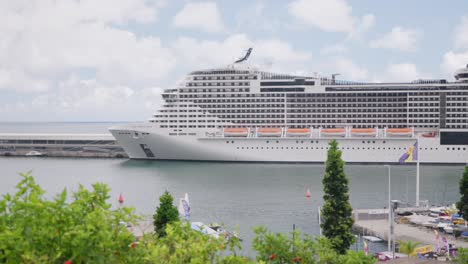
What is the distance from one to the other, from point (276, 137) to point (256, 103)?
4625 mm

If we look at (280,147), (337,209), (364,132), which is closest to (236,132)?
(280,147)

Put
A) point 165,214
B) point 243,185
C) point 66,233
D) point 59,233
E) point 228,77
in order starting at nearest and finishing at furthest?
1. point 66,233
2. point 59,233
3. point 165,214
4. point 243,185
5. point 228,77

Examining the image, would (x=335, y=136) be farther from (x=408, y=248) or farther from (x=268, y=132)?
(x=408, y=248)

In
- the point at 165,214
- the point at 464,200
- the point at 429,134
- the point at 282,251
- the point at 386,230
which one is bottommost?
the point at 386,230

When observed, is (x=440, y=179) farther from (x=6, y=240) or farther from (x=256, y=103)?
(x=6, y=240)

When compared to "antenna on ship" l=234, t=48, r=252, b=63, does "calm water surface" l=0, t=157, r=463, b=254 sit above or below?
below

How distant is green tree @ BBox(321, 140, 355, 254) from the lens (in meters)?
22.0

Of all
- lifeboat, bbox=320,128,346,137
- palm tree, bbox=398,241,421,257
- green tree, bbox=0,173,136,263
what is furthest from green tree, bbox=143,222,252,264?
lifeboat, bbox=320,128,346,137

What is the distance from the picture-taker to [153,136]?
5891 cm

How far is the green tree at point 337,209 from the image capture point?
22047mm

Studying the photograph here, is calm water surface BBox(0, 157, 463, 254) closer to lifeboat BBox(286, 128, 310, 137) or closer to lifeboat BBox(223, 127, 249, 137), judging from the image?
lifeboat BBox(223, 127, 249, 137)

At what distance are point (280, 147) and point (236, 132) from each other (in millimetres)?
4885

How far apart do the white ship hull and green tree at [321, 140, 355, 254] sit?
34583 millimetres

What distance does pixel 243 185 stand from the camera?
4344 centimetres
